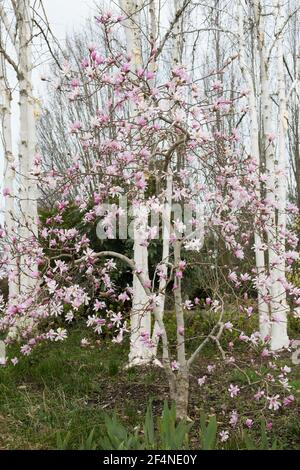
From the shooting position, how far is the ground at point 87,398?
12.1 feet

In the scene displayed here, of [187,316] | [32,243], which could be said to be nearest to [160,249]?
[187,316]

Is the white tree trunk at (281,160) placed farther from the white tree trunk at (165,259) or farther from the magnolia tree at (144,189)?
the magnolia tree at (144,189)

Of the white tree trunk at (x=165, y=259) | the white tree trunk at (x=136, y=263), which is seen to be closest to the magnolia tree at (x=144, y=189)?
the white tree trunk at (x=165, y=259)

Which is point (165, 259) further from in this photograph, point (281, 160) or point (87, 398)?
point (281, 160)

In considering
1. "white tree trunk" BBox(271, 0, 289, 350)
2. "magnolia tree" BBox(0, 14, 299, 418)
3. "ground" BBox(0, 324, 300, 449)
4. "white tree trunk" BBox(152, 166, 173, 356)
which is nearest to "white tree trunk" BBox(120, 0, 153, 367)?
"ground" BBox(0, 324, 300, 449)

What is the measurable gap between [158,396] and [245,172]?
79.8 inches

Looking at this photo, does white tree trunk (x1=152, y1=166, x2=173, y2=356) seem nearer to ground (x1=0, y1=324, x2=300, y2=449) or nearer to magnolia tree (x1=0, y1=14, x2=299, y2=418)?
magnolia tree (x1=0, y1=14, x2=299, y2=418)

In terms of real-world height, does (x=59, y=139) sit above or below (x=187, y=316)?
above

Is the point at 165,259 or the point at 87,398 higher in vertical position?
the point at 165,259

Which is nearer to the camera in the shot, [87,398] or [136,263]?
[87,398]

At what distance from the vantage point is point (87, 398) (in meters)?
4.57

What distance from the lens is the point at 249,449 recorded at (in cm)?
233

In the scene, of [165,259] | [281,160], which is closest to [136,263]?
[165,259]
